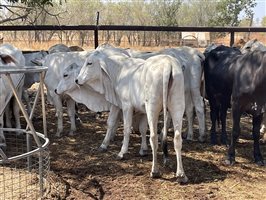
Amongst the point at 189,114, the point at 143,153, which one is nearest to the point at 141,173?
the point at 143,153

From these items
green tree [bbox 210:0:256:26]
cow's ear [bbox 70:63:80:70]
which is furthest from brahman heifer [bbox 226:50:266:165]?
green tree [bbox 210:0:256:26]

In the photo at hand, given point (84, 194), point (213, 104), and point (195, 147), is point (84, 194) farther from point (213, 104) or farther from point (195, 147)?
point (213, 104)

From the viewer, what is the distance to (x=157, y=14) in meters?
36.2

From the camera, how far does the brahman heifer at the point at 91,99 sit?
20.7 feet

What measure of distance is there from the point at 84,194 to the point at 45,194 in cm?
40

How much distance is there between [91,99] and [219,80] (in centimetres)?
192

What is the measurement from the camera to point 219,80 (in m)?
6.45

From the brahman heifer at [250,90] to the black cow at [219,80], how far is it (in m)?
0.54

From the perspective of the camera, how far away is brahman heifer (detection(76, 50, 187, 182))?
492 centimetres

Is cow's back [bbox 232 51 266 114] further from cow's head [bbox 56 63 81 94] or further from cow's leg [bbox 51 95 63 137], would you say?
cow's leg [bbox 51 95 63 137]

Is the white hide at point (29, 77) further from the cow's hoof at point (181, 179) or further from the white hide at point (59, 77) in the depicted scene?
the cow's hoof at point (181, 179)

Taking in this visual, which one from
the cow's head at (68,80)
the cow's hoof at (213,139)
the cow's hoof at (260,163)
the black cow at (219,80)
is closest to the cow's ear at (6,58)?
the cow's head at (68,80)

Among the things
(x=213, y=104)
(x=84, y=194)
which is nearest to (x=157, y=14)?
(x=213, y=104)

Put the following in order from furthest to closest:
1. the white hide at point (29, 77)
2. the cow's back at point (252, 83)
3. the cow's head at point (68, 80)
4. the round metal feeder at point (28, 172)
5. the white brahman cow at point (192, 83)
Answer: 1. the white hide at point (29, 77)
2. the cow's head at point (68, 80)
3. the white brahman cow at point (192, 83)
4. the cow's back at point (252, 83)
5. the round metal feeder at point (28, 172)
